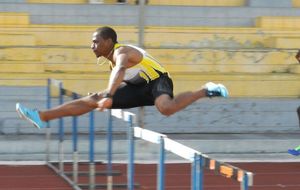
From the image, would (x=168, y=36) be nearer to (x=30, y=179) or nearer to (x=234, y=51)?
(x=234, y=51)

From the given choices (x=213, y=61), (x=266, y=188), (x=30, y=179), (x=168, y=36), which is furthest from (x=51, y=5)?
(x=266, y=188)

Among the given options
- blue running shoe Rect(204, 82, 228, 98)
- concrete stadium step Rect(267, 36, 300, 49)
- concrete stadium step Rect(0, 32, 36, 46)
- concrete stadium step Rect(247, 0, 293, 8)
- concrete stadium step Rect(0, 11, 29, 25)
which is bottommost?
blue running shoe Rect(204, 82, 228, 98)

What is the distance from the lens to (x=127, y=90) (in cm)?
874

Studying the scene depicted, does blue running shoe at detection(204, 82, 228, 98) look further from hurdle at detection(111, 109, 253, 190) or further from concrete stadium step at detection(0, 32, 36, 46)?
concrete stadium step at detection(0, 32, 36, 46)

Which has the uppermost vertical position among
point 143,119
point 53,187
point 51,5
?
point 51,5

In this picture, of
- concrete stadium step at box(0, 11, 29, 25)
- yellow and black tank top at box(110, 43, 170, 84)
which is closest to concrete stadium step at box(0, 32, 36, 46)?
concrete stadium step at box(0, 11, 29, 25)

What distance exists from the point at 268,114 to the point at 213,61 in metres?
1.70

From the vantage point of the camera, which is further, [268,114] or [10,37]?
[10,37]

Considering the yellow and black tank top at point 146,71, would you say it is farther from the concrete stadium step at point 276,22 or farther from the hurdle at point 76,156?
the concrete stadium step at point 276,22

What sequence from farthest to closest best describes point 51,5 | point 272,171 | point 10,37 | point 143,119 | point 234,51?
point 51,5 < point 10,37 < point 234,51 < point 143,119 < point 272,171

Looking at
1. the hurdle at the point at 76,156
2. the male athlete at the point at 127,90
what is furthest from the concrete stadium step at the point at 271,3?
the male athlete at the point at 127,90

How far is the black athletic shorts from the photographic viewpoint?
8664 millimetres

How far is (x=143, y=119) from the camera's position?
42.5ft

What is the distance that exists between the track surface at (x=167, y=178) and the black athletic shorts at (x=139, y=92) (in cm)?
192
